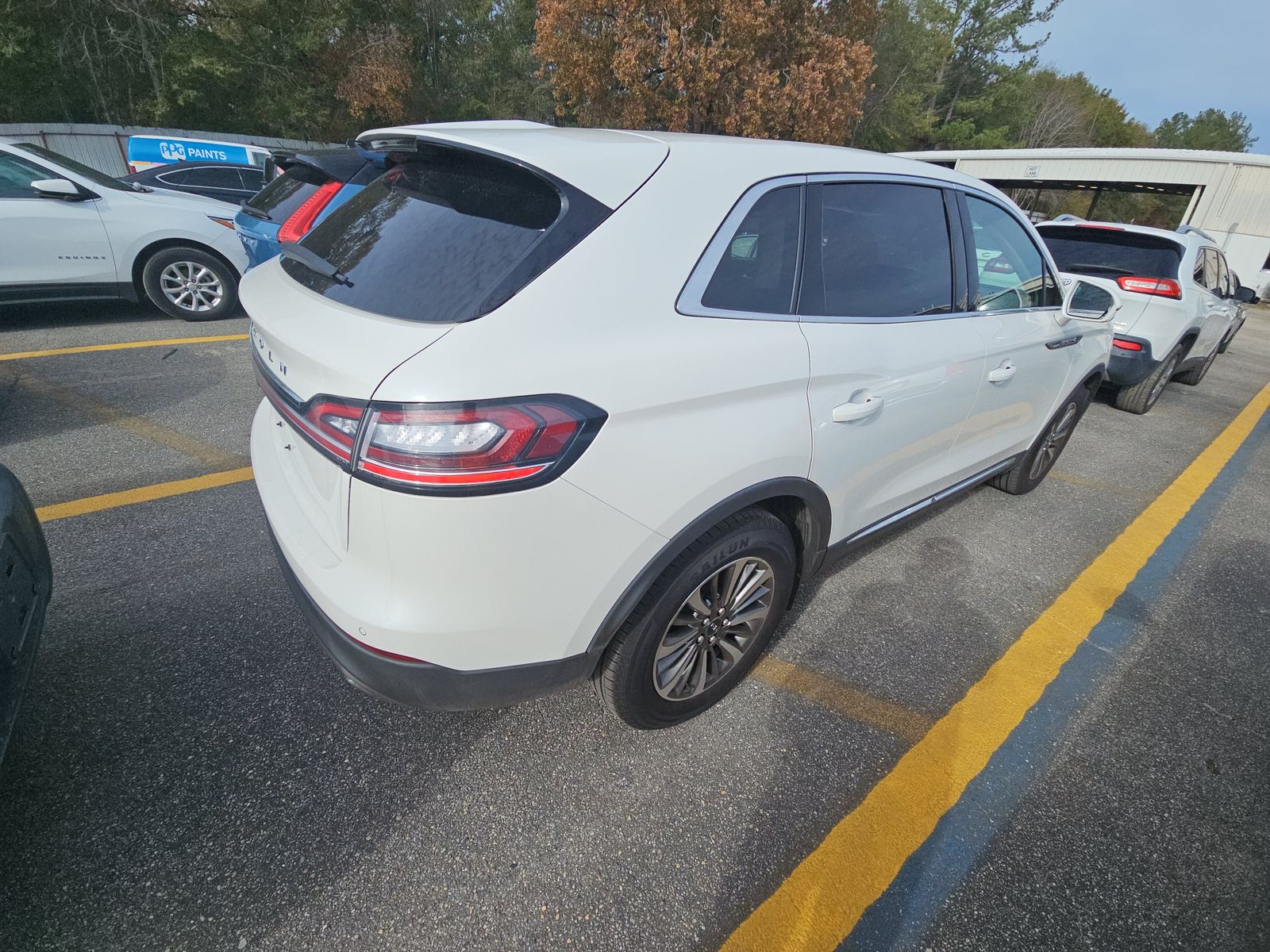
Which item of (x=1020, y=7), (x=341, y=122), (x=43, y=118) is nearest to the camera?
(x=43, y=118)

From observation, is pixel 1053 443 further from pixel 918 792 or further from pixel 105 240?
pixel 105 240

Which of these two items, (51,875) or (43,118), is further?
(43,118)

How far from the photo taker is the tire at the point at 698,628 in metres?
1.79

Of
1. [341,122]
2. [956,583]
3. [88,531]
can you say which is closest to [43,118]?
[341,122]

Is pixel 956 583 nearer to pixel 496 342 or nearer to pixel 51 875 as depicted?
pixel 496 342

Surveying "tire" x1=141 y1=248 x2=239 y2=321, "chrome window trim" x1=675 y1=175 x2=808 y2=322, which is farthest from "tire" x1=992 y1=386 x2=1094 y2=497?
"tire" x1=141 y1=248 x2=239 y2=321

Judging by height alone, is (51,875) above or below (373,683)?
below

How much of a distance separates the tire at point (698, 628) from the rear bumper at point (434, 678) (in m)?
0.19

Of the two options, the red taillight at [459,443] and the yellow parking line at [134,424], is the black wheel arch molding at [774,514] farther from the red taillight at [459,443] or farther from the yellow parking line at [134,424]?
the yellow parking line at [134,424]

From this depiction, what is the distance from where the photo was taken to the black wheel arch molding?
166 cm

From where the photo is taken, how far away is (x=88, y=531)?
2.89 metres

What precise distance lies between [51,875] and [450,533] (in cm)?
141

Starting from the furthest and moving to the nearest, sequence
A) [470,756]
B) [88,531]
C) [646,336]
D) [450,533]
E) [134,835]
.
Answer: [88,531] → [470,756] → [134,835] → [646,336] → [450,533]

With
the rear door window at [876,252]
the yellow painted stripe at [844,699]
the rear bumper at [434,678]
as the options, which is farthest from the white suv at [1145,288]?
the rear bumper at [434,678]
